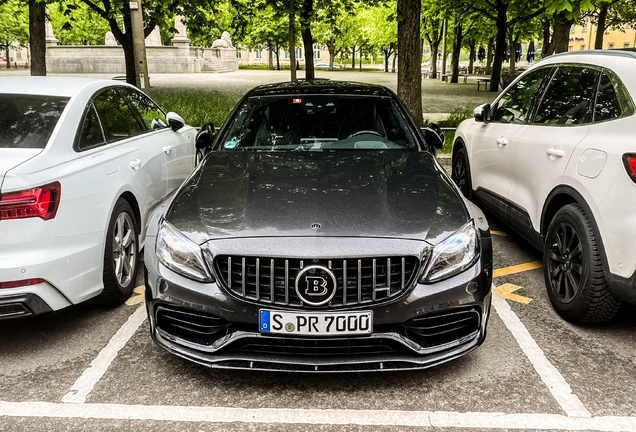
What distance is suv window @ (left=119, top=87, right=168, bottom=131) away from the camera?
5.56m

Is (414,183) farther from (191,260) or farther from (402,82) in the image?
(402,82)

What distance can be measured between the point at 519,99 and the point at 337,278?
347cm

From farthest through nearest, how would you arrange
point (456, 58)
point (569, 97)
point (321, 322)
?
point (456, 58)
point (569, 97)
point (321, 322)

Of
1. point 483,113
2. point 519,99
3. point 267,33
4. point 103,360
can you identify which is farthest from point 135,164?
point 267,33

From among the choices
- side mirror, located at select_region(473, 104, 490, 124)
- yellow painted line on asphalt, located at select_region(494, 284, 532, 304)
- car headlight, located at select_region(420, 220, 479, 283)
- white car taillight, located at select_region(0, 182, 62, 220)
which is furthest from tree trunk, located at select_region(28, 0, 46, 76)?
car headlight, located at select_region(420, 220, 479, 283)

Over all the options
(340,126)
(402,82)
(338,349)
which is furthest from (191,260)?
(402,82)

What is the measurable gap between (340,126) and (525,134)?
158cm

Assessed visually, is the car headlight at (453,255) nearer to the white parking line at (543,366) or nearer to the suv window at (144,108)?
the white parking line at (543,366)

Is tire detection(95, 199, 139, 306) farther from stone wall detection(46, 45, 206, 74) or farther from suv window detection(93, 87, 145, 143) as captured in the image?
stone wall detection(46, 45, 206, 74)

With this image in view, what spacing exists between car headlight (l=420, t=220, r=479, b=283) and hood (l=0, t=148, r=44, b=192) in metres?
2.29

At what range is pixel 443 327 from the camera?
3.26m

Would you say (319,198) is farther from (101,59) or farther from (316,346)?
(101,59)

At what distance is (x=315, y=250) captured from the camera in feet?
10.1

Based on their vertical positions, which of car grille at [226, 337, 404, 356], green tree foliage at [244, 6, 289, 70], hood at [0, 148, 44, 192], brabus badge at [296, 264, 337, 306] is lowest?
car grille at [226, 337, 404, 356]
